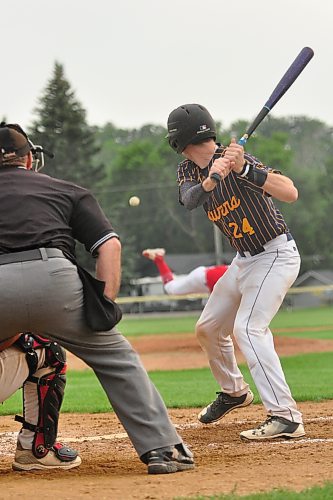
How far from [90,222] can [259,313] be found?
1954mm

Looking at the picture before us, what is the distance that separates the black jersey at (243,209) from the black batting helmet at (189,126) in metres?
0.18

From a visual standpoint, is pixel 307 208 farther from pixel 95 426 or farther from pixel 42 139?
pixel 95 426

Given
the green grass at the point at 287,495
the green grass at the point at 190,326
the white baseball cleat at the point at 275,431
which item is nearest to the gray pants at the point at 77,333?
the green grass at the point at 287,495

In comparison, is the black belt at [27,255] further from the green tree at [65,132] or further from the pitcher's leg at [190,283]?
the green tree at [65,132]

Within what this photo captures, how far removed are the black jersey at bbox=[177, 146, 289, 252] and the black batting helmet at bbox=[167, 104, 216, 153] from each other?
0.18 metres

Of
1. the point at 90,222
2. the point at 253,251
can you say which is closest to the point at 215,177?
the point at 253,251

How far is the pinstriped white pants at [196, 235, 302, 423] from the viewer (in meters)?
6.44

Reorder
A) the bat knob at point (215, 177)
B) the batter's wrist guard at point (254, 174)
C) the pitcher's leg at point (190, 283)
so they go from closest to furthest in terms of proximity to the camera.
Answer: the bat knob at point (215, 177) < the batter's wrist guard at point (254, 174) < the pitcher's leg at point (190, 283)

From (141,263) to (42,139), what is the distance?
18.2m

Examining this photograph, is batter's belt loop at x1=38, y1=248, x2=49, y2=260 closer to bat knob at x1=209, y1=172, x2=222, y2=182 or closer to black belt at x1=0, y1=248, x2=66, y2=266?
black belt at x1=0, y1=248, x2=66, y2=266

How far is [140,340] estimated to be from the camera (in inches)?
969

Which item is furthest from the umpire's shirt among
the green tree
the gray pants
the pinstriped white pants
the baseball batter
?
the green tree

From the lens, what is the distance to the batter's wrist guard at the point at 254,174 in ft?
20.7

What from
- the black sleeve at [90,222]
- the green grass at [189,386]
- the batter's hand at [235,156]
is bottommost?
the green grass at [189,386]
